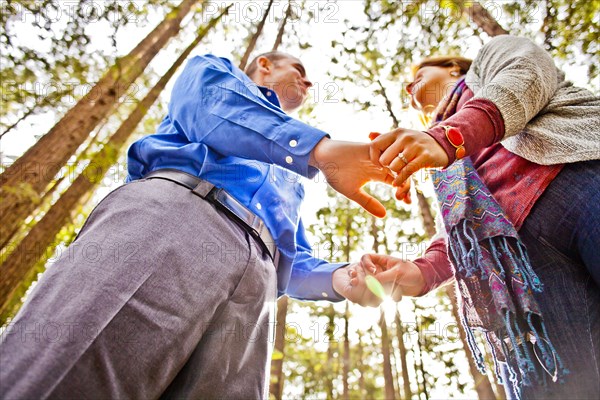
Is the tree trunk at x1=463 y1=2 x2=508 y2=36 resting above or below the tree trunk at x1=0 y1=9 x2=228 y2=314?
above

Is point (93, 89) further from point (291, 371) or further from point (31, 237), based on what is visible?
point (291, 371)

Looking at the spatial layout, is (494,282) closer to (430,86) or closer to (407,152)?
(407,152)

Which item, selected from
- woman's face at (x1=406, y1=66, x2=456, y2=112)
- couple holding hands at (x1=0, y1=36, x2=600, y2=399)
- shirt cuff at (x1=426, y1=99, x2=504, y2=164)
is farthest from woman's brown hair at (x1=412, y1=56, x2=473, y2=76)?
shirt cuff at (x1=426, y1=99, x2=504, y2=164)

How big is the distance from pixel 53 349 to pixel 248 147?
0.85 metres

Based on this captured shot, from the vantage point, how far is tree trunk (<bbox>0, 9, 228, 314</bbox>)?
3.34 m

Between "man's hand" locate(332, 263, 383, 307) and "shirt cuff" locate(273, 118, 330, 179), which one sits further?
"man's hand" locate(332, 263, 383, 307)

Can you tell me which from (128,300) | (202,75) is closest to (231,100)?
(202,75)

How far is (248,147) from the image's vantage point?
1404 mm

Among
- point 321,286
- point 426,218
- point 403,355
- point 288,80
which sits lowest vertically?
point 321,286

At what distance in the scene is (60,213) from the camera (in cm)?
453

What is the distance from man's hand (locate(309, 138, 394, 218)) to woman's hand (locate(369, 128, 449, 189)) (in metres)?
0.07

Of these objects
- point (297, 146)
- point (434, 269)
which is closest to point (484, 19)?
point (434, 269)

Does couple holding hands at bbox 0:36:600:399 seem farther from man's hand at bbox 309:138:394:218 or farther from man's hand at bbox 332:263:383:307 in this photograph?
man's hand at bbox 332:263:383:307

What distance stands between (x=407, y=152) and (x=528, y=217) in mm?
661
